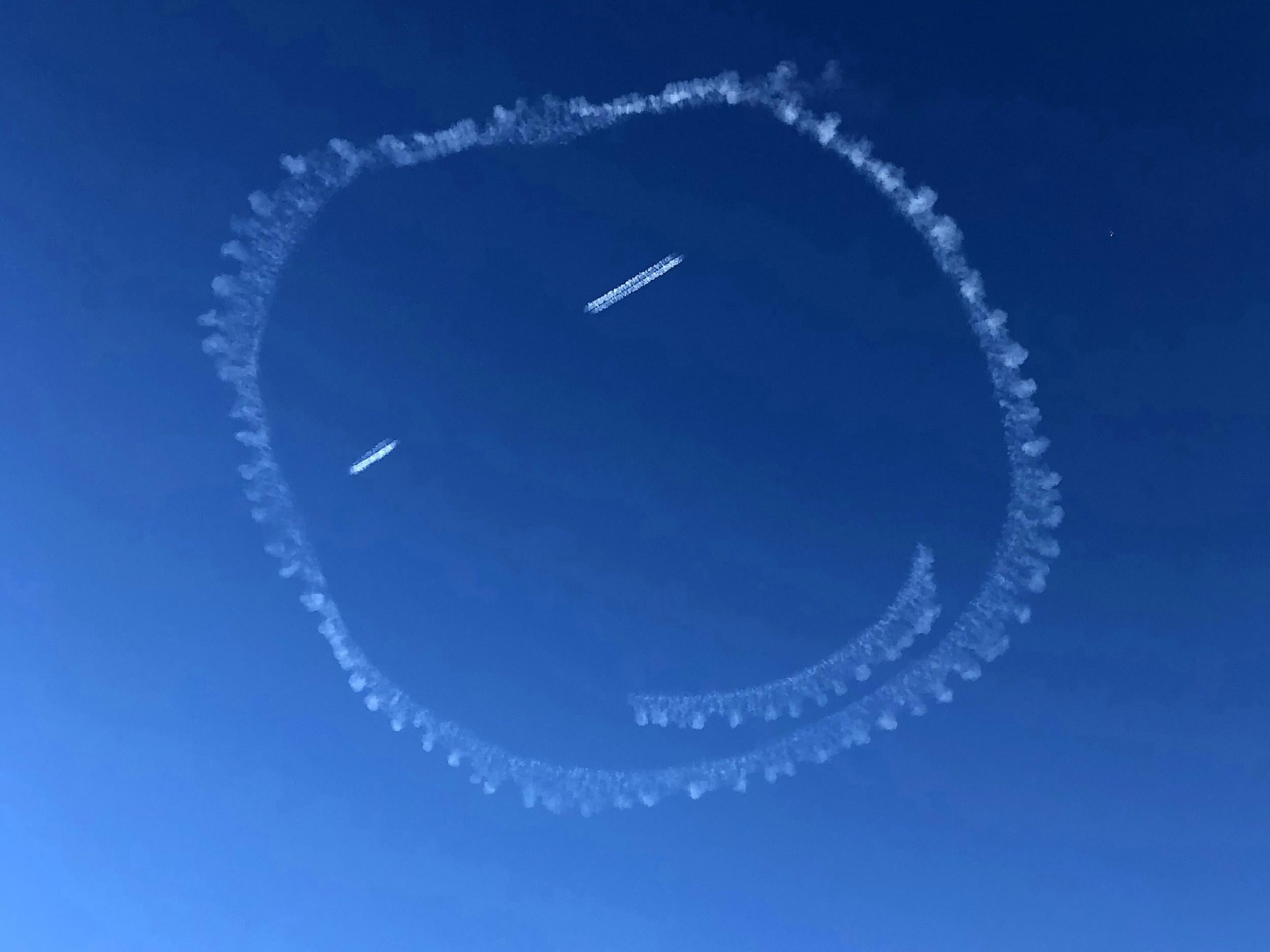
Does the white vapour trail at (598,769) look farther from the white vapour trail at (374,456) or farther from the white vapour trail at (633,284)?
the white vapour trail at (633,284)

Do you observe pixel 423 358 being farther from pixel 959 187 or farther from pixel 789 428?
pixel 959 187

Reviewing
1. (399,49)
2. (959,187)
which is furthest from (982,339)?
(399,49)

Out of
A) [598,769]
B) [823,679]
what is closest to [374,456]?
[598,769]

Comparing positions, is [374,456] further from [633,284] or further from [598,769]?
[598,769]

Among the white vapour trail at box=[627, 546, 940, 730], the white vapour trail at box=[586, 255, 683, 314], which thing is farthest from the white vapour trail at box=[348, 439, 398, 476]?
the white vapour trail at box=[627, 546, 940, 730]

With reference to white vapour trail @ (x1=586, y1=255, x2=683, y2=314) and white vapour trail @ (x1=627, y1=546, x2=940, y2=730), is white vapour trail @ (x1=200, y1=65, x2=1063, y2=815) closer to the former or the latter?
white vapour trail @ (x1=627, y1=546, x2=940, y2=730)

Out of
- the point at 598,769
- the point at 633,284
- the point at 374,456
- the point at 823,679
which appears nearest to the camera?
the point at 633,284
